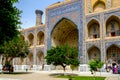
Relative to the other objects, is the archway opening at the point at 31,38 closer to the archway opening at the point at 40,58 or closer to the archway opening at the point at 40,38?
the archway opening at the point at 40,38

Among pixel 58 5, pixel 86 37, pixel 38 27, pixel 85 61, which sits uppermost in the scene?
pixel 58 5

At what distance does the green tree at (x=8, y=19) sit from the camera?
34.5 ft

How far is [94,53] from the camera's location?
28188mm

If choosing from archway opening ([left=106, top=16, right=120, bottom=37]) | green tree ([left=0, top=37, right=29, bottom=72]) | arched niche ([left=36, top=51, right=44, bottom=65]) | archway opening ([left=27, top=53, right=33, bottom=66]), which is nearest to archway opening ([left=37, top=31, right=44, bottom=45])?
arched niche ([left=36, top=51, right=44, bottom=65])

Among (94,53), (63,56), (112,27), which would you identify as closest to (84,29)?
(94,53)

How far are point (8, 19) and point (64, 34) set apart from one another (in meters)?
24.0

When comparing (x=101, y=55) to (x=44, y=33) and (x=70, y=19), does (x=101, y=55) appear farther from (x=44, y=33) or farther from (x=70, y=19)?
(x=44, y=33)

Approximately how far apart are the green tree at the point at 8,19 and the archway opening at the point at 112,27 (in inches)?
692

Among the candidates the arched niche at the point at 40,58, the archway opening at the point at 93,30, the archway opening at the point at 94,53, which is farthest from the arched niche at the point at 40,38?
the archway opening at the point at 94,53

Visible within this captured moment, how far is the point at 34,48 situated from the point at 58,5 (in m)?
8.66

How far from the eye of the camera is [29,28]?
3759 cm

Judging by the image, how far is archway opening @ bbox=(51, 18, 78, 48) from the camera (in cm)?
3260

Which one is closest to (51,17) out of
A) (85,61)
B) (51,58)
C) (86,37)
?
(86,37)

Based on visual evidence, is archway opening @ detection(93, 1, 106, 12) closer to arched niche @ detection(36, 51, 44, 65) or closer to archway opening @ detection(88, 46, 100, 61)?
archway opening @ detection(88, 46, 100, 61)
